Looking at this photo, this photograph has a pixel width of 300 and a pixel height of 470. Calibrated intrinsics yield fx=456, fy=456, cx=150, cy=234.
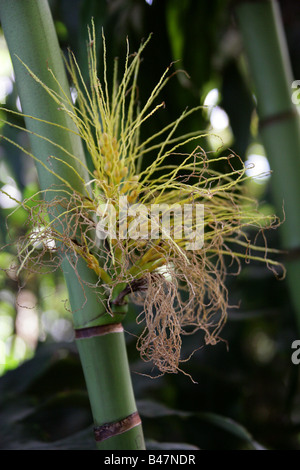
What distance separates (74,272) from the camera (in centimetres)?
32

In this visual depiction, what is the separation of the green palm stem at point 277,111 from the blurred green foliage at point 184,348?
2.9 inches

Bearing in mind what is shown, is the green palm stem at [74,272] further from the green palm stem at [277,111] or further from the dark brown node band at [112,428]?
the green palm stem at [277,111]

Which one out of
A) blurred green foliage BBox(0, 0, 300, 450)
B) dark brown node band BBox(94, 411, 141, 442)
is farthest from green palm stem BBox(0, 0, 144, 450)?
blurred green foliage BBox(0, 0, 300, 450)

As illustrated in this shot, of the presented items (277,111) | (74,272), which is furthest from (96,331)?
(277,111)

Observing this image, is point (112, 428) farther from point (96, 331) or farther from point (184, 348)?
point (184, 348)

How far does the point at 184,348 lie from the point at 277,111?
361 mm

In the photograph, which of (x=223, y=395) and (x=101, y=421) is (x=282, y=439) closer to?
(x=223, y=395)

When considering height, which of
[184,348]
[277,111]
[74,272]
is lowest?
[184,348]

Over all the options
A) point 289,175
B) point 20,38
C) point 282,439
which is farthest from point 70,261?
point 282,439

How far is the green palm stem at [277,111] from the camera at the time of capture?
552mm

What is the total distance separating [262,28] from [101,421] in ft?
1.62

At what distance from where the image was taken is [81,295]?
0.32 meters

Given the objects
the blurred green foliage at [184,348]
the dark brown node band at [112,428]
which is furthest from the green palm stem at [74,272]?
the blurred green foliage at [184,348]

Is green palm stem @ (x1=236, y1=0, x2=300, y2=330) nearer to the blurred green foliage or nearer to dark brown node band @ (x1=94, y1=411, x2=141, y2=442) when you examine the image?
the blurred green foliage
